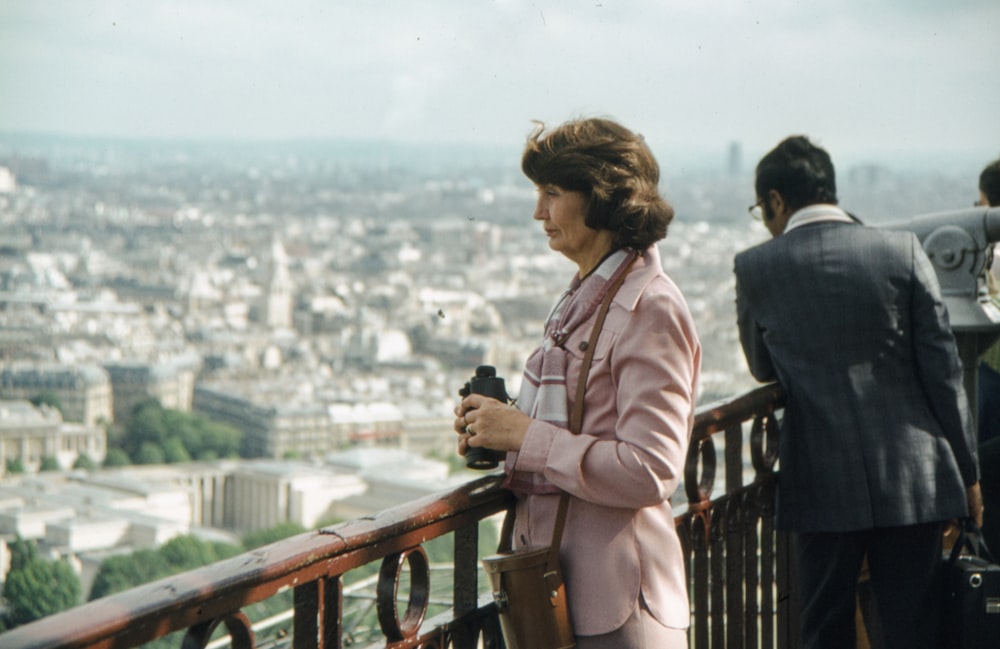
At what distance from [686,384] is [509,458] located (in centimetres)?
18

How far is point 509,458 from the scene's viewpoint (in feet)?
4.20

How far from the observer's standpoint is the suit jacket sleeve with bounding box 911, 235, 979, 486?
177 cm

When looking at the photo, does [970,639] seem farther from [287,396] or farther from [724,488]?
[287,396]

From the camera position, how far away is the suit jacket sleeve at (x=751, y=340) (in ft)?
6.23

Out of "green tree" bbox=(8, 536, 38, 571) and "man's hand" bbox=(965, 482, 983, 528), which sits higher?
"man's hand" bbox=(965, 482, 983, 528)

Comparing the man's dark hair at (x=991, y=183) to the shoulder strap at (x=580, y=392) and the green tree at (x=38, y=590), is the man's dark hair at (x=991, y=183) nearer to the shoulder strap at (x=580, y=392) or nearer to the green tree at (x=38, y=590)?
the shoulder strap at (x=580, y=392)

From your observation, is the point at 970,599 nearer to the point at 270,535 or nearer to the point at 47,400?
the point at 270,535

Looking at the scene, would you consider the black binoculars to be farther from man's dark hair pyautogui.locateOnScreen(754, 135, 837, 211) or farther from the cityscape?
the cityscape

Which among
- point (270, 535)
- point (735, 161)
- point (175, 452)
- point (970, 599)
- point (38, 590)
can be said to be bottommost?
point (38, 590)

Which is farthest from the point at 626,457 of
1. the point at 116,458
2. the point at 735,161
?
the point at 735,161

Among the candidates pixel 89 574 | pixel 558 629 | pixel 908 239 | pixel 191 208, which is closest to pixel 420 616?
pixel 558 629

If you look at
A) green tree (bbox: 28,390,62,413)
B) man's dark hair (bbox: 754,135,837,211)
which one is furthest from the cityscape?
man's dark hair (bbox: 754,135,837,211)

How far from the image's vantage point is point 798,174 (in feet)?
6.23

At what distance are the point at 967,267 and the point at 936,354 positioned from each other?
49 centimetres
